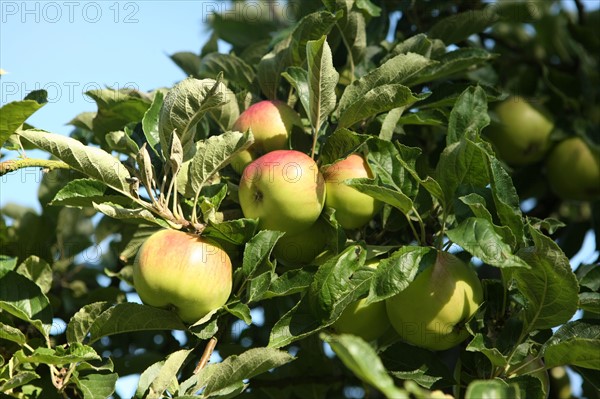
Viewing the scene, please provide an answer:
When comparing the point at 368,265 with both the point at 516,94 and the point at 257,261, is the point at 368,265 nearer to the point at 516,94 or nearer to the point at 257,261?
the point at 257,261

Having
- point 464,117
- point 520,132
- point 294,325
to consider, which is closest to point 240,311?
point 294,325

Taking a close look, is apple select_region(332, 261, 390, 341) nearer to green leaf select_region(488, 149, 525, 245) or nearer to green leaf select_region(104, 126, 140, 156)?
green leaf select_region(488, 149, 525, 245)

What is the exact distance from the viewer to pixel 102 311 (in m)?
1.72

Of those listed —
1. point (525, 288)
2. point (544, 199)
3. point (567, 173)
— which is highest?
point (525, 288)

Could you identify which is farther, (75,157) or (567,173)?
(567,173)

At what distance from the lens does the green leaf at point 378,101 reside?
166 cm

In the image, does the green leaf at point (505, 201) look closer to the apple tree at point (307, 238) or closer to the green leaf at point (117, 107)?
the apple tree at point (307, 238)

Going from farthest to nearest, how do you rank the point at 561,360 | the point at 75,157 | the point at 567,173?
the point at 567,173 → the point at 75,157 → the point at 561,360

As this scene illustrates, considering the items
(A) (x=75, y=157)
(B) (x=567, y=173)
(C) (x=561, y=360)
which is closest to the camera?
(C) (x=561, y=360)

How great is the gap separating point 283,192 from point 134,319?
1.36 feet

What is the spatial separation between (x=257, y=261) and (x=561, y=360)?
2.03 feet

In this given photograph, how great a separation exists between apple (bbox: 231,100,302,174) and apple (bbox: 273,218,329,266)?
9.1 inches

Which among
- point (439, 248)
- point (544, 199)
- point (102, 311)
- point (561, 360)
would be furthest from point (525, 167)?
point (102, 311)

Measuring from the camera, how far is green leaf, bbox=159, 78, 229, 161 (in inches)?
63.3
